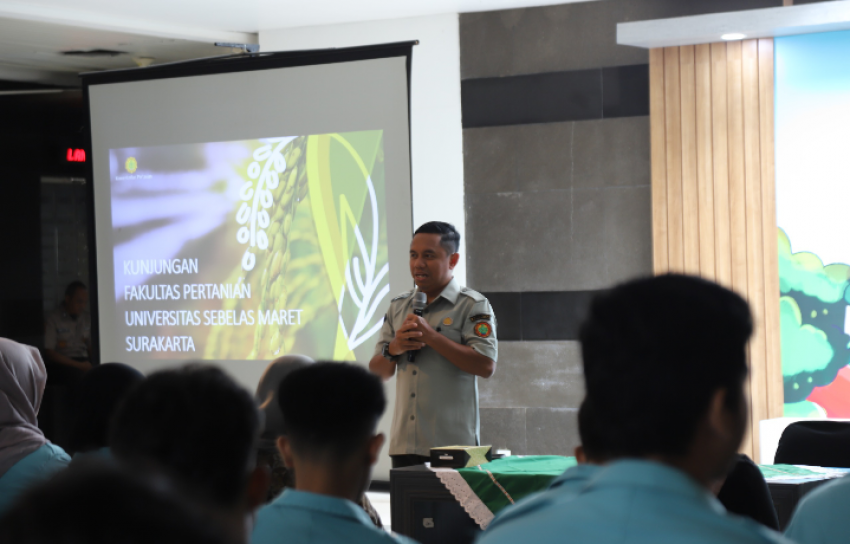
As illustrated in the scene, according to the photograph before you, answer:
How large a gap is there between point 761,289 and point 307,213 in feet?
8.96

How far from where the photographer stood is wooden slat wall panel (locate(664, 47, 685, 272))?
16.8 ft

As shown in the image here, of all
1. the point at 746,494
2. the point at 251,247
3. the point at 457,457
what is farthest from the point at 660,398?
the point at 251,247

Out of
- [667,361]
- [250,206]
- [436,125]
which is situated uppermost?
[436,125]

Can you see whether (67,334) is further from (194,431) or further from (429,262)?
(194,431)

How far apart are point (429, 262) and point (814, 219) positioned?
266cm

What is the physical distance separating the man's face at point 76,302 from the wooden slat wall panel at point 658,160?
4586mm

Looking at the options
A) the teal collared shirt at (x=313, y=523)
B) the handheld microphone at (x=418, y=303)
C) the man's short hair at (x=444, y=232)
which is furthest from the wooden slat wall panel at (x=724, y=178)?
the teal collared shirt at (x=313, y=523)

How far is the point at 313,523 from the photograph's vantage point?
125 cm

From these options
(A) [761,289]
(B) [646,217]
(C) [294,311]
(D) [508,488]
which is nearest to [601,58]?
(B) [646,217]

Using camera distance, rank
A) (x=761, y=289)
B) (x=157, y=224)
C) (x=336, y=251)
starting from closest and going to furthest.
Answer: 1. (x=761, y=289)
2. (x=336, y=251)
3. (x=157, y=224)

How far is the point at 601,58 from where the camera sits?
17.7 ft

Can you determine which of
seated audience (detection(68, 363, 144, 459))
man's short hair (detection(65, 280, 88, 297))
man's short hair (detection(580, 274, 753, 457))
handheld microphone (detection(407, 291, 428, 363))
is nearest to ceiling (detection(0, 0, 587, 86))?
man's short hair (detection(65, 280, 88, 297))

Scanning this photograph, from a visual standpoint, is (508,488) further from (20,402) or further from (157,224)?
(157,224)

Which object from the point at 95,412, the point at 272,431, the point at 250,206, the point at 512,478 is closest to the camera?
the point at 95,412
